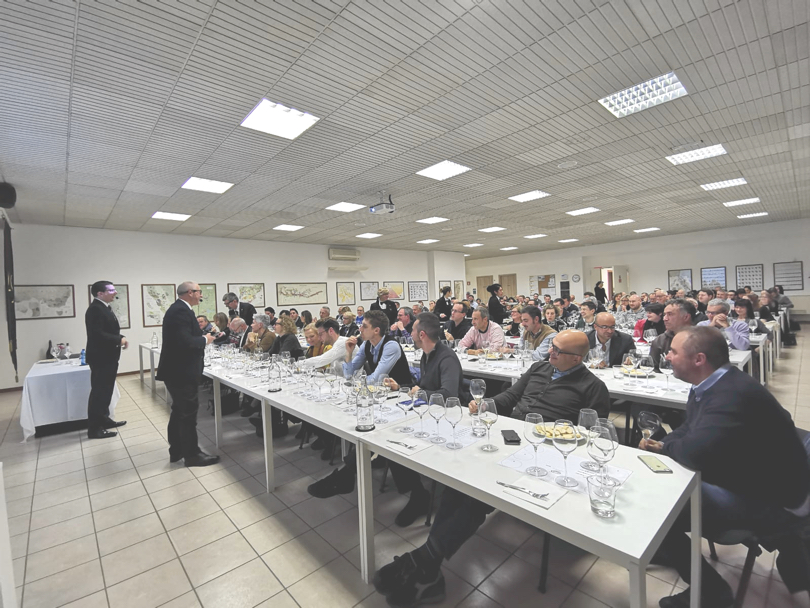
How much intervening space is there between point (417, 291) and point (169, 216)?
8.99 m

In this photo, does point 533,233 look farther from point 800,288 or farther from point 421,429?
point 421,429

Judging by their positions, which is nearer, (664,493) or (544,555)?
(664,493)

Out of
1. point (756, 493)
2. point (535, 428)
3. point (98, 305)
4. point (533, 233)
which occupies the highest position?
point (533, 233)

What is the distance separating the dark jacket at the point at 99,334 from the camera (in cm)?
438

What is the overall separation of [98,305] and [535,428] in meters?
5.06

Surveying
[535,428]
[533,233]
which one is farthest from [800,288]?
[535,428]

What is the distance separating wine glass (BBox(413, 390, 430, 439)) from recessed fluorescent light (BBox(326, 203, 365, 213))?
18.0ft

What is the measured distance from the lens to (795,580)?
64.5 inches

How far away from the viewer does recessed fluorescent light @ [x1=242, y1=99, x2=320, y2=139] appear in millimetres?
3670

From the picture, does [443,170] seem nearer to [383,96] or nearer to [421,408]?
[383,96]

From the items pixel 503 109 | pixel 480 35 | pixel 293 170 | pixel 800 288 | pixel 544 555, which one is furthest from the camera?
pixel 800 288

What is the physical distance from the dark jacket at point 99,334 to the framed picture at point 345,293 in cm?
812

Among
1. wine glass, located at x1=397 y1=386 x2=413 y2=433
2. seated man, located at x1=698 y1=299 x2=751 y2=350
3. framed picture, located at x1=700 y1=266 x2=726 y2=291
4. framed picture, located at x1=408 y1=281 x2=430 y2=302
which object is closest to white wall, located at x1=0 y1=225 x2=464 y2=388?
framed picture, located at x1=408 y1=281 x2=430 y2=302

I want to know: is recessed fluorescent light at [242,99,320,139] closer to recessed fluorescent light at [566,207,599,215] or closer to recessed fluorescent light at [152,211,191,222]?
recessed fluorescent light at [152,211,191,222]
